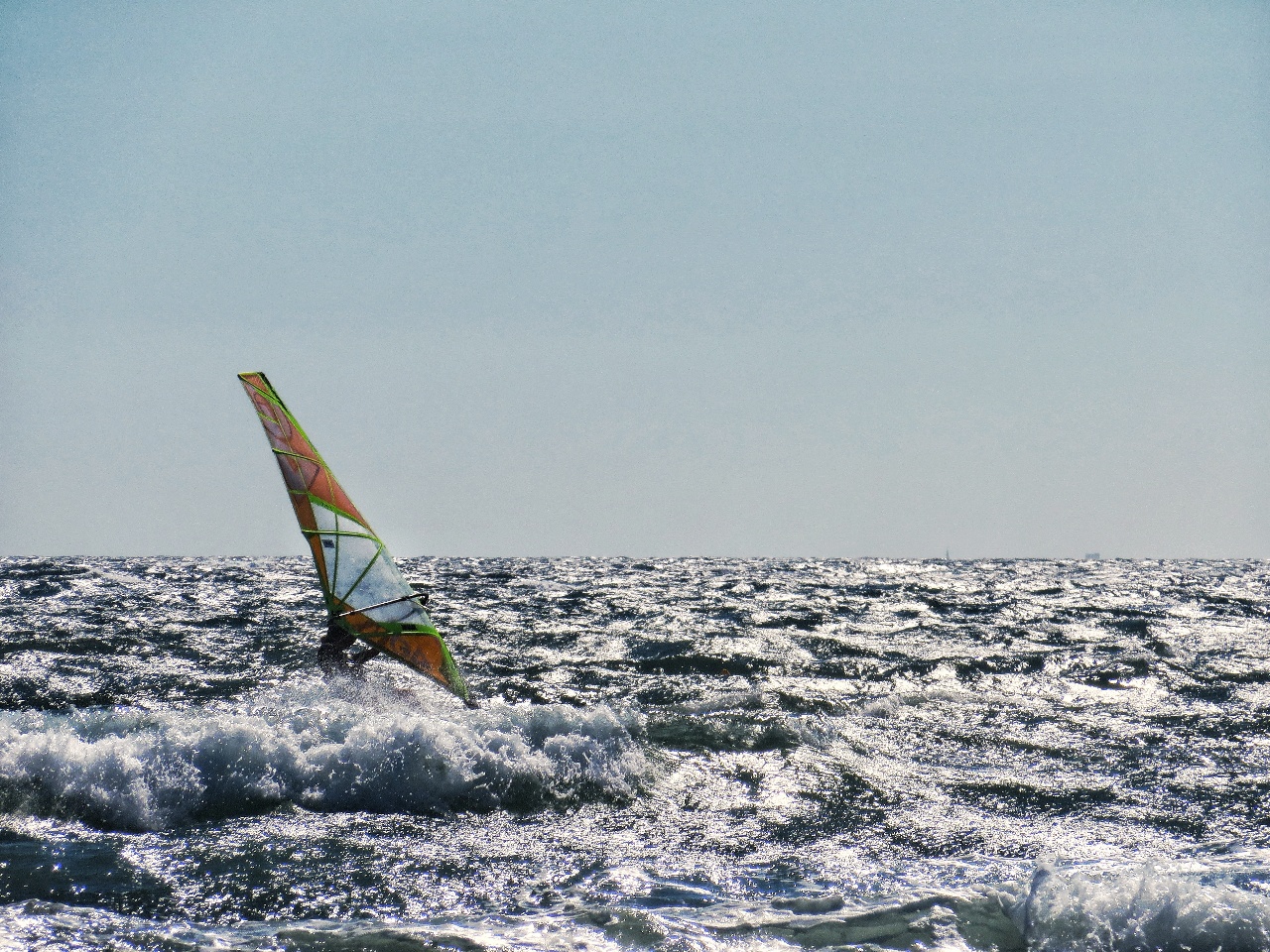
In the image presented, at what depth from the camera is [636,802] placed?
6.88m

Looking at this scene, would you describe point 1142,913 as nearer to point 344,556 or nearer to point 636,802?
point 636,802

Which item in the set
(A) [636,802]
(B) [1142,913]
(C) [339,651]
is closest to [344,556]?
(C) [339,651]

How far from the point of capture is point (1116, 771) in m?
7.61

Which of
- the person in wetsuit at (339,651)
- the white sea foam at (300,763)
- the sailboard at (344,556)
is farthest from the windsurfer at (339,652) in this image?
the white sea foam at (300,763)

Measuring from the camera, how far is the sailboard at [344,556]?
8.94m

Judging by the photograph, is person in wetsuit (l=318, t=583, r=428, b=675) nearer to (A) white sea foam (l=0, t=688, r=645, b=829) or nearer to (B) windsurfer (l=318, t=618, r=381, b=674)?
(B) windsurfer (l=318, t=618, r=381, b=674)

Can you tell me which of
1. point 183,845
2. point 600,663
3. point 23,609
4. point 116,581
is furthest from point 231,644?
point 116,581

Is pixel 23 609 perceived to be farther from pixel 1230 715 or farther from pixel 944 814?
pixel 1230 715

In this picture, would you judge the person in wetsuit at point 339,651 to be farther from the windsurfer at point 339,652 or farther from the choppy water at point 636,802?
the choppy water at point 636,802

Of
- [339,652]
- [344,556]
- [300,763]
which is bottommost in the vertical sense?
[300,763]

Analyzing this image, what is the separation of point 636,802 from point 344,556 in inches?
139

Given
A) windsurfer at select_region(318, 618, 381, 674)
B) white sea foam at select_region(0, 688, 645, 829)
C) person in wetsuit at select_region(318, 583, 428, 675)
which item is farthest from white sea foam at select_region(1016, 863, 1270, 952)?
windsurfer at select_region(318, 618, 381, 674)

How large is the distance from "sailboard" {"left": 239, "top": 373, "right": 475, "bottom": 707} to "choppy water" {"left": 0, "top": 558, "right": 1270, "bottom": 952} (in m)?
0.60

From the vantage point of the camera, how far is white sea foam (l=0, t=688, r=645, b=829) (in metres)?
6.49
